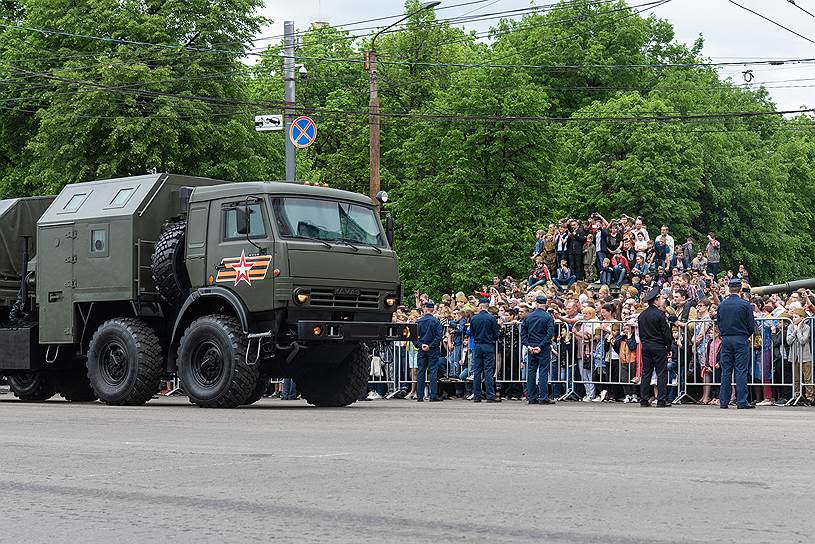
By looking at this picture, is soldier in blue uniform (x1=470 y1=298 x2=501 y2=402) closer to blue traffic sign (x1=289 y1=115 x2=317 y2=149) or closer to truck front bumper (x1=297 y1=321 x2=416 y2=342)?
truck front bumper (x1=297 y1=321 x2=416 y2=342)

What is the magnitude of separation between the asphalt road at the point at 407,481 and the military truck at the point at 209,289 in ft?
10.4

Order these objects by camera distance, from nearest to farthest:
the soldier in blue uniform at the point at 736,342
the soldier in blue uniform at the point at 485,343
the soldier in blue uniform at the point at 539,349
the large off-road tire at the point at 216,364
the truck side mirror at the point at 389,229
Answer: the large off-road tire at the point at 216,364 → the truck side mirror at the point at 389,229 → the soldier in blue uniform at the point at 736,342 → the soldier in blue uniform at the point at 539,349 → the soldier in blue uniform at the point at 485,343

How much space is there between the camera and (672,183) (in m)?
56.9

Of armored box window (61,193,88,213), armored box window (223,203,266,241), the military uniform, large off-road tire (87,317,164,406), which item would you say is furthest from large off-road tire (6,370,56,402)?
the military uniform

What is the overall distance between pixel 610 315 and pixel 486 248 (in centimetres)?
2677

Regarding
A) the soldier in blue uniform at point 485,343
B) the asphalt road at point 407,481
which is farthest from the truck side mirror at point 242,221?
the soldier in blue uniform at point 485,343

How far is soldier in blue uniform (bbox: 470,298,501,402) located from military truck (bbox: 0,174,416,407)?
428 centimetres

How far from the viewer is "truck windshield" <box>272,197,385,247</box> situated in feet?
65.1

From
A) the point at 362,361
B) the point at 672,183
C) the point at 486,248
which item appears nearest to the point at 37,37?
the point at 486,248

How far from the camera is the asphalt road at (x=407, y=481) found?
7.60 m

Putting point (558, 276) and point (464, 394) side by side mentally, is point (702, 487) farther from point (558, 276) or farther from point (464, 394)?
point (558, 276)

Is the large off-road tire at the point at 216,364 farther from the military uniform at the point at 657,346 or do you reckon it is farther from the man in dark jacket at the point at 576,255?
the man in dark jacket at the point at 576,255

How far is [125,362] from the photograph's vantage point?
844 inches

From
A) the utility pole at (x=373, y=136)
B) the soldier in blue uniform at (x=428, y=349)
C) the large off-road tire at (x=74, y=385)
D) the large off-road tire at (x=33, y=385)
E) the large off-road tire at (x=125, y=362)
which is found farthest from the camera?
the utility pole at (x=373, y=136)
